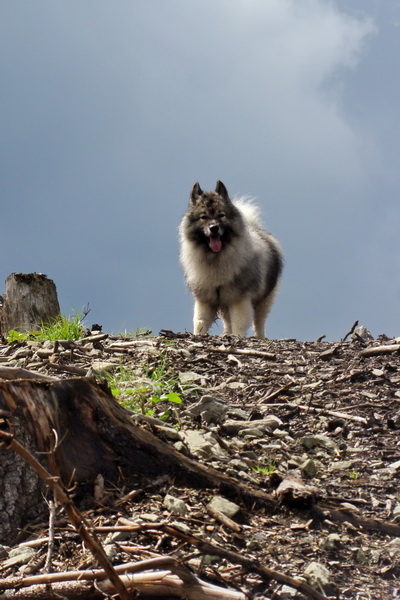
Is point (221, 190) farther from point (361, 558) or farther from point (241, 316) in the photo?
point (361, 558)

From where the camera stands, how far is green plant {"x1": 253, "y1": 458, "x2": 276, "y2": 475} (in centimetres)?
362

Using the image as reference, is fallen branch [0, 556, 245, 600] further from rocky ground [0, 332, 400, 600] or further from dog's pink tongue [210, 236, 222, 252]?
dog's pink tongue [210, 236, 222, 252]

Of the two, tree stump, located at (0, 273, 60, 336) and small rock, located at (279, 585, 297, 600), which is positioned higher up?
tree stump, located at (0, 273, 60, 336)

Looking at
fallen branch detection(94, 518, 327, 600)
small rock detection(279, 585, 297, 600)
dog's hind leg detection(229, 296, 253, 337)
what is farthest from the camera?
dog's hind leg detection(229, 296, 253, 337)

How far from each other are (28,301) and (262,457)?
212 inches

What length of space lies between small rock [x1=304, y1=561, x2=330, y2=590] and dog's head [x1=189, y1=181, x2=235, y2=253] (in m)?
7.85

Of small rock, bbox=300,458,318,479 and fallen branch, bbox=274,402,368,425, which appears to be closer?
small rock, bbox=300,458,318,479

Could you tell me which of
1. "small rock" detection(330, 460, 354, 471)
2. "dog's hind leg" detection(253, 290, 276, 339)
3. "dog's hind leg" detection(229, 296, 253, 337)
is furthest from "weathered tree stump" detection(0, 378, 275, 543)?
"dog's hind leg" detection(253, 290, 276, 339)

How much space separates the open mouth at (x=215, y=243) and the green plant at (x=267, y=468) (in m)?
6.83

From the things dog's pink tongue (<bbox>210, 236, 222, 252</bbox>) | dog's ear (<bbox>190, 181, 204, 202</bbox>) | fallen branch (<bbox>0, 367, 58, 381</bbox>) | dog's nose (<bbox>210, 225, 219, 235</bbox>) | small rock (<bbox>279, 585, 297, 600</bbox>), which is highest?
dog's ear (<bbox>190, 181, 204, 202</bbox>)

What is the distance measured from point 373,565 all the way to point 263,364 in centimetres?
317

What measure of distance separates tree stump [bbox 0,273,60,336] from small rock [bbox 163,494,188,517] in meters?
5.89

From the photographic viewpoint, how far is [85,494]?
298cm

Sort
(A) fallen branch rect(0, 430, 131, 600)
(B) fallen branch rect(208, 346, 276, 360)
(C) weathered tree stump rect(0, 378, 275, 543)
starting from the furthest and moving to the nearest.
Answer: (B) fallen branch rect(208, 346, 276, 360) → (C) weathered tree stump rect(0, 378, 275, 543) → (A) fallen branch rect(0, 430, 131, 600)
